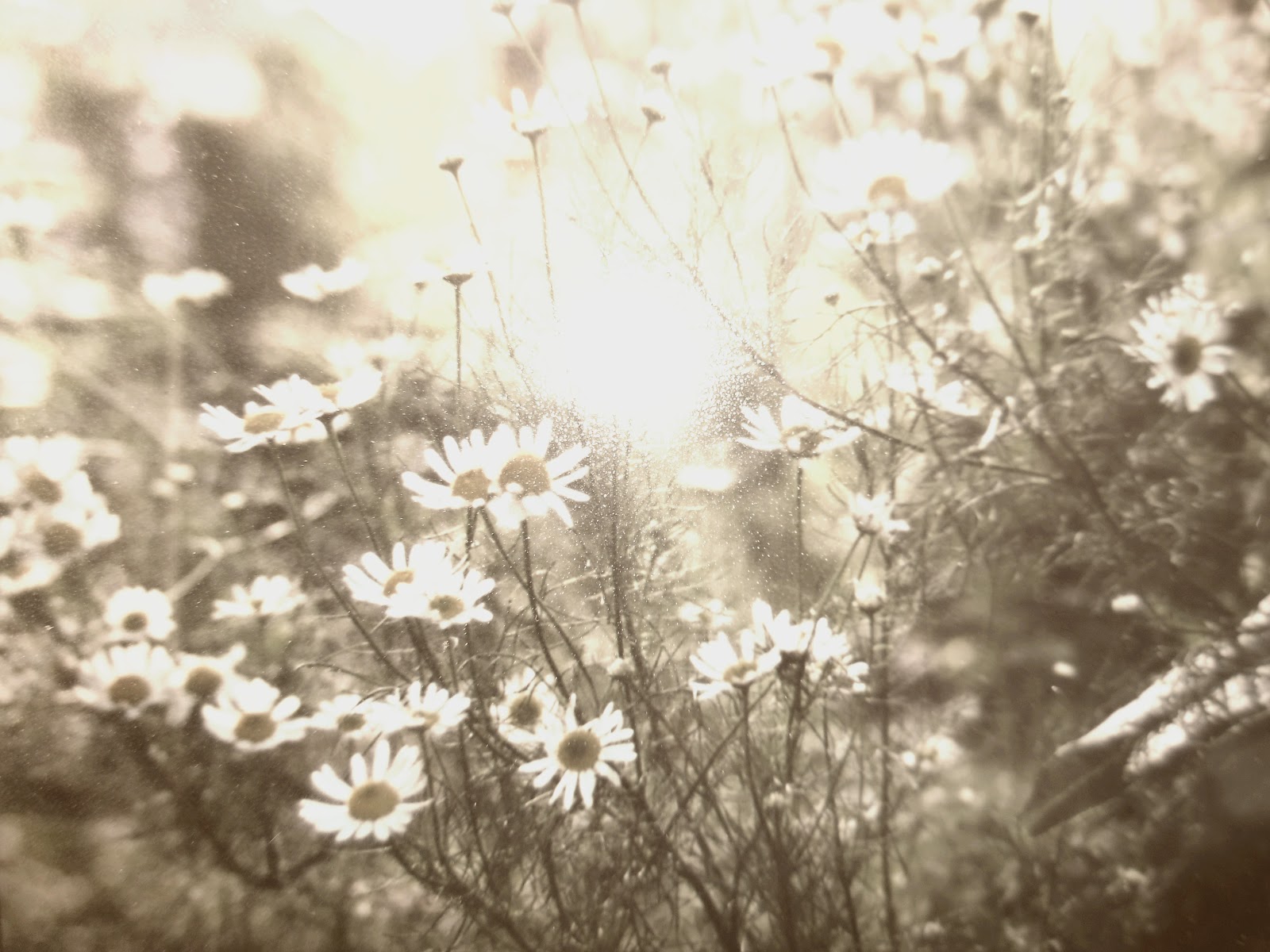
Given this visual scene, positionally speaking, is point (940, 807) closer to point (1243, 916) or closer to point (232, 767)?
point (1243, 916)

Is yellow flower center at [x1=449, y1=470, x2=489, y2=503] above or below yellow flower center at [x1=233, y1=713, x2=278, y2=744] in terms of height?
above

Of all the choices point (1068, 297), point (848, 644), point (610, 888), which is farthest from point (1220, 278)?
point (610, 888)

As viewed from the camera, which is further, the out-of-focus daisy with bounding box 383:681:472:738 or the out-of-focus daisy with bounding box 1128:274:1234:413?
the out-of-focus daisy with bounding box 1128:274:1234:413

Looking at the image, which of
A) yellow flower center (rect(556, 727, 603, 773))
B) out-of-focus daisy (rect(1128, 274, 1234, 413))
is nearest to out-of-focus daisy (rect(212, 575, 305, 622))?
yellow flower center (rect(556, 727, 603, 773))

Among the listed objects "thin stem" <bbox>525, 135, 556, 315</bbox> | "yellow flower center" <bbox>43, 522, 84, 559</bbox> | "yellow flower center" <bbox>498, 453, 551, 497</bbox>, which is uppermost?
"thin stem" <bbox>525, 135, 556, 315</bbox>

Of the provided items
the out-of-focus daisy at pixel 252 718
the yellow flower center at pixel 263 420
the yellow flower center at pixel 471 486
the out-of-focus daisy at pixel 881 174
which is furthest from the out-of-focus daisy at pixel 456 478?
the out-of-focus daisy at pixel 881 174

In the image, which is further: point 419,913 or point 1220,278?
point 1220,278

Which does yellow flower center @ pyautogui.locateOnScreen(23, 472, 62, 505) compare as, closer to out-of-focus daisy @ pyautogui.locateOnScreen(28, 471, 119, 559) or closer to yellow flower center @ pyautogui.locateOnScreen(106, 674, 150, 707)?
out-of-focus daisy @ pyautogui.locateOnScreen(28, 471, 119, 559)
